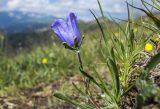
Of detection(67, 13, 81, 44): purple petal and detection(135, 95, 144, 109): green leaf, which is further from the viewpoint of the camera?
detection(67, 13, 81, 44): purple petal

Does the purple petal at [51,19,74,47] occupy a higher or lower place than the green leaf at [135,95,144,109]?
higher

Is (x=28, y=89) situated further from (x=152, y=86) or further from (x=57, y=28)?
(x=152, y=86)

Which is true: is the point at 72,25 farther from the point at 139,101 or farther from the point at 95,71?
the point at 139,101

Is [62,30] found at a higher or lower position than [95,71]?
higher

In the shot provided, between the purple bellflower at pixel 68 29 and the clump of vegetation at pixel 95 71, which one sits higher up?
the purple bellflower at pixel 68 29

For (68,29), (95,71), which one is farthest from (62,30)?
(95,71)

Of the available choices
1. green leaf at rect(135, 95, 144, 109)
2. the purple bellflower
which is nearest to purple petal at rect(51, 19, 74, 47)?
the purple bellflower

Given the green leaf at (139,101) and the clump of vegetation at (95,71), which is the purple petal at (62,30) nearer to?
the clump of vegetation at (95,71)

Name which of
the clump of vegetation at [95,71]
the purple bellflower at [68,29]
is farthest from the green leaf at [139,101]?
the purple bellflower at [68,29]

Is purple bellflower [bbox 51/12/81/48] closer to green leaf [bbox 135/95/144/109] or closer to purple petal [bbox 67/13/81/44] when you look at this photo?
purple petal [bbox 67/13/81/44]
